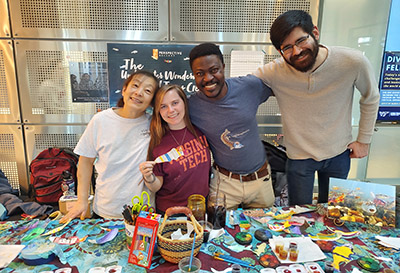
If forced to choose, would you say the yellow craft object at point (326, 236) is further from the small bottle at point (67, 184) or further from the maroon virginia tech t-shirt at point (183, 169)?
the small bottle at point (67, 184)

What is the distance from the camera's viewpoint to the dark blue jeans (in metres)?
1.85

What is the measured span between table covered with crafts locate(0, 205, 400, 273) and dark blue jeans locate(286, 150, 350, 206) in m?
0.43

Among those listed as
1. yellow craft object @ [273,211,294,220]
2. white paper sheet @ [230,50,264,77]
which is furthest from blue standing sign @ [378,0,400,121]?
yellow craft object @ [273,211,294,220]

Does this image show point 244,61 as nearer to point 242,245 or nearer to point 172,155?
point 172,155

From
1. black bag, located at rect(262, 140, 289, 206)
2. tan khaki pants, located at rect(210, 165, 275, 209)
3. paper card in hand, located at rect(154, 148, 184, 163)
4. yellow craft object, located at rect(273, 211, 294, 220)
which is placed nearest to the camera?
yellow craft object, located at rect(273, 211, 294, 220)

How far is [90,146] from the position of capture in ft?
5.57

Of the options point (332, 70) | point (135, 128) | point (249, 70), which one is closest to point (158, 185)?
point (135, 128)

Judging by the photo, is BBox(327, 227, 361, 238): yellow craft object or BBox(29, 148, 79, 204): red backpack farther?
BBox(29, 148, 79, 204): red backpack

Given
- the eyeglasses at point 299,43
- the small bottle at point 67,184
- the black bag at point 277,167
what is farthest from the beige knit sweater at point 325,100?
the small bottle at point 67,184

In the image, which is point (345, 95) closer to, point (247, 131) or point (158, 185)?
point (247, 131)

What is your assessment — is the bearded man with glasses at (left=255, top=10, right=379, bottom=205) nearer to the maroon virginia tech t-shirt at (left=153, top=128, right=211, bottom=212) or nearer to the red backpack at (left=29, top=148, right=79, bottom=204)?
the maroon virginia tech t-shirt at (left=153, top=128, right=211, bottom=212)

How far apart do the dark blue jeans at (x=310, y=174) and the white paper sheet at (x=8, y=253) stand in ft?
5.59

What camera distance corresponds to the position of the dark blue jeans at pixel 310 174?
1854mm

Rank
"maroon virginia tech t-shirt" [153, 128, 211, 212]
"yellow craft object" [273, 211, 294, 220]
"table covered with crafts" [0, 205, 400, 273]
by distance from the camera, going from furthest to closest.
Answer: "maroon virginia tech t-shirt" [153, 128, 211, 212], "yellow craft object" [273, 211, 294, 220], "table covered with crafts" [0, 205, 400, 273]
